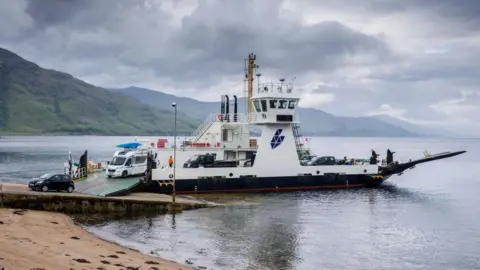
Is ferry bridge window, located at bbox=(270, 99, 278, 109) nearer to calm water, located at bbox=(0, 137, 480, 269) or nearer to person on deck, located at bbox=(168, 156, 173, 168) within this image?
calm water, located at bbox=(0, 137, 480, 269)

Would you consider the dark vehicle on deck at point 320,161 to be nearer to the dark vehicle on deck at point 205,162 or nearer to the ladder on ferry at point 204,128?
the dark vehicle on deck at point 205,162

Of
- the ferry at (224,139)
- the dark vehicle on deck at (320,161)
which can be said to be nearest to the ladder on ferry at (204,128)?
the ferry at (224,139)

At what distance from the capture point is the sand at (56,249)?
1912 centimetres

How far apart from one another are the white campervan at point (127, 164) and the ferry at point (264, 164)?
1859 millimetres

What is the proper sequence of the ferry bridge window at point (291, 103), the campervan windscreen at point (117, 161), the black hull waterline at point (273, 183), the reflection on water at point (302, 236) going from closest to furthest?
the reflection on water at point (302, 236)
the black hull waterline at point (273, 183)
the campervan windscreen at point (117, 161)
the ferry bridge window at point (291, 103)

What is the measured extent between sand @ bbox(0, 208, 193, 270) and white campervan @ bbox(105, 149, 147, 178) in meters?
15.0

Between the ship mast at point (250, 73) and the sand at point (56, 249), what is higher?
the ship mast at point (250, 73)

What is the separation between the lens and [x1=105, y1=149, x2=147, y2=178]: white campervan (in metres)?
45.4

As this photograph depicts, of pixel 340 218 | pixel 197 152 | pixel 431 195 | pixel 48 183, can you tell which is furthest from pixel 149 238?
pixel 431 195

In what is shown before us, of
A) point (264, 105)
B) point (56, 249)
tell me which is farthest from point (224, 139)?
point (56, 249)

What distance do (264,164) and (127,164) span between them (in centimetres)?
1362

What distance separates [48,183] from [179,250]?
14.3m

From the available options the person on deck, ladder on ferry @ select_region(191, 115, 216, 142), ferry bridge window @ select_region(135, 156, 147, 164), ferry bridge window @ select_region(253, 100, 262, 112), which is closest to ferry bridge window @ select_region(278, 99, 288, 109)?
ferry bridge window @ select_region(253, 100, 262, 112)

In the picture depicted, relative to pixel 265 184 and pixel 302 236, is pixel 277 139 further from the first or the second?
pixel 302 236
